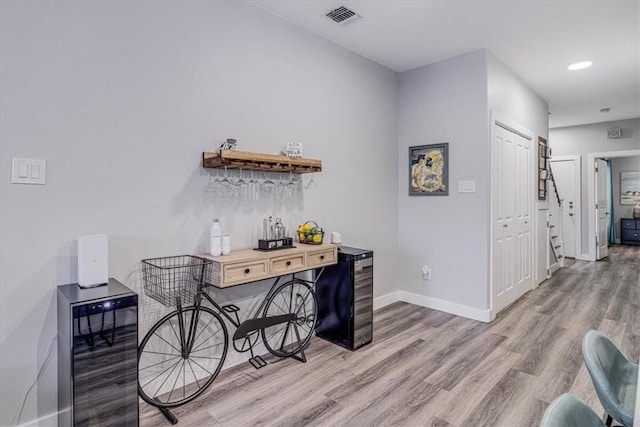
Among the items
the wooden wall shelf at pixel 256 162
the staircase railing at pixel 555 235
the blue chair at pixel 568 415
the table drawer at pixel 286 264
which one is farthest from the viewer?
the staircase railing at pixel 555 235

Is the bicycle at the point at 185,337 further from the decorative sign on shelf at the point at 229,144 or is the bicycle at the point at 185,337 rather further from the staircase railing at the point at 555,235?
the staircase railing at the point at 555,235

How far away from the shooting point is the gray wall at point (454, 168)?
363 cm

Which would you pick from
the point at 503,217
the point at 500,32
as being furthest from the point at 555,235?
the point at 500,32

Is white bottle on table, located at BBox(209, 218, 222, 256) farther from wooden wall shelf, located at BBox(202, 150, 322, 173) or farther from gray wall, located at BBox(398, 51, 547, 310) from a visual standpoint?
gray wall, located at BBox(398, 51, 547, 310)

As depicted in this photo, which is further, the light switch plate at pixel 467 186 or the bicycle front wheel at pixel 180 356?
the light switch plate at pixel 467 186

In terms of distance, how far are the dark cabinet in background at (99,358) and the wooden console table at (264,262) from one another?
578mm

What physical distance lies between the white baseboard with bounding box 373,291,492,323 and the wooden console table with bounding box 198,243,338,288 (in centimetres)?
148

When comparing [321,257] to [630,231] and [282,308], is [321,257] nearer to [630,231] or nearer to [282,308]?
[282,308]

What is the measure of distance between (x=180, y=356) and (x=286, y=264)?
0.94 meters

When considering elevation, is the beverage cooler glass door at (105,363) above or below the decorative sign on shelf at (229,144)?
below

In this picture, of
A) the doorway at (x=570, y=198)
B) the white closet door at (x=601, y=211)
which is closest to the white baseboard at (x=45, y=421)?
the doorway at (x=570, y=198)

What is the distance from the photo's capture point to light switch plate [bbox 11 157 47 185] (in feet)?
5.86

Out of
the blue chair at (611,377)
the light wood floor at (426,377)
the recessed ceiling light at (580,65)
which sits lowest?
the light wood floor at (426,377)

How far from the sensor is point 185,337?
7.78ft
